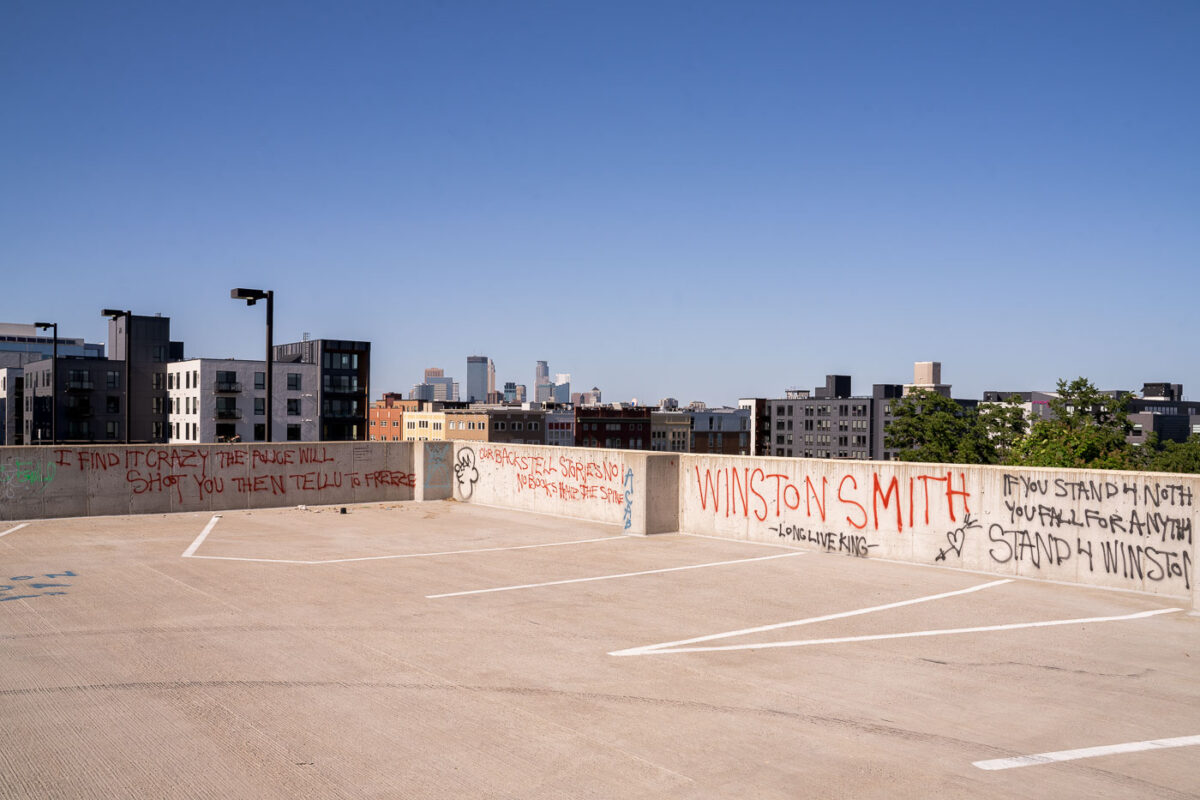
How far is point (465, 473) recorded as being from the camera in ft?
94.7

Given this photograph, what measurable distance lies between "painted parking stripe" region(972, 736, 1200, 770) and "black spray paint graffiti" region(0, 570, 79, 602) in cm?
1319

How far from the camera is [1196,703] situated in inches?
371

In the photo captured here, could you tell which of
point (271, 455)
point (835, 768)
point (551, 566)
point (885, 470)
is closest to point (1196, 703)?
point (835, 768)

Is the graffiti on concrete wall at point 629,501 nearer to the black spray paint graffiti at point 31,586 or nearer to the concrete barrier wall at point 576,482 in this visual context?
the concrete barrier wall at point 576,482

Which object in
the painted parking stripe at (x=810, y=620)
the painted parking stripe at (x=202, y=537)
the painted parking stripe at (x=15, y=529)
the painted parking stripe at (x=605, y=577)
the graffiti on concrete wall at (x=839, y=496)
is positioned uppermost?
the graffiti on concrete wall at (x=839, y=496)

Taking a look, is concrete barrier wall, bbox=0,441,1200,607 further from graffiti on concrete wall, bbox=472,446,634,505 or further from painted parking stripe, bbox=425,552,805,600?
painted parking stripe, bbox=425,552,805,600

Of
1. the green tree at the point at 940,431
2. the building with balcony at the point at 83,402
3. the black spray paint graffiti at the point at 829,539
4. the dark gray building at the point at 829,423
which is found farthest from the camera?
the dark gray building at the point at 829,423

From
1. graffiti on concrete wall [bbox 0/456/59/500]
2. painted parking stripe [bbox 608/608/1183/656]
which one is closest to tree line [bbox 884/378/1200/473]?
painted parking stripe [bbox 608/608/1183/656]

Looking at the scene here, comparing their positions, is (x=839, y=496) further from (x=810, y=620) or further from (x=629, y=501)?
(x=810, y=620)

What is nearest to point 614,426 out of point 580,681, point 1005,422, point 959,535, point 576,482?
point 1005,422

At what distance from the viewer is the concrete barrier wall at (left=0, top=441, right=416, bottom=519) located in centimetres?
2322

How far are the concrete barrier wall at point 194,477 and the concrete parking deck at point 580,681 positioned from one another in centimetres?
610

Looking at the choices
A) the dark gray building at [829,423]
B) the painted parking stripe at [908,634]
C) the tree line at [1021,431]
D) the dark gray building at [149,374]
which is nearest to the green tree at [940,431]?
the tree line at [1021,431]

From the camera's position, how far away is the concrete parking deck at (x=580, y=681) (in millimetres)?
7328
